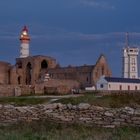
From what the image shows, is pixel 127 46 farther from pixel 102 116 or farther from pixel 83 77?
pixel 102 116

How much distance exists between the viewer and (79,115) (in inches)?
625

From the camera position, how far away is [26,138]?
33.7 feet

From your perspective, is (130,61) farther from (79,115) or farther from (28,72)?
(79,115)

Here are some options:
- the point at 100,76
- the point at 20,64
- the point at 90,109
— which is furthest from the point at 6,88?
the point at 90,109

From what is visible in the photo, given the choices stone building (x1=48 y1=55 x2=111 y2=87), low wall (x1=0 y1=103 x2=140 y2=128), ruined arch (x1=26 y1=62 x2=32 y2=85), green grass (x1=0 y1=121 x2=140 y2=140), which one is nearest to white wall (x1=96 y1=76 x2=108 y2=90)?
stone building (x1=48 y1=55 x2=111 y2=87)

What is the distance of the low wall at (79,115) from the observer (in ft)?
50.7

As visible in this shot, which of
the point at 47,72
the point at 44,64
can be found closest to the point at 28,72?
the point at 44,64

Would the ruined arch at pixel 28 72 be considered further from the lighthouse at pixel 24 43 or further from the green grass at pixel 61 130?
the green grass at pixel 61 130

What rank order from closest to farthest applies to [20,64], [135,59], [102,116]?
[102,116] < [20,64] < [135,59]

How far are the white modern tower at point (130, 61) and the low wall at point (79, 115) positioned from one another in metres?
62.4

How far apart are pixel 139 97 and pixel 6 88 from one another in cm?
2792

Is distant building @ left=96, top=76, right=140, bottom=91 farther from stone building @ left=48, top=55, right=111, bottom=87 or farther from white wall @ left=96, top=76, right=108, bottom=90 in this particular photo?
stone building @ left=48, top=55, right=111, bottom=87

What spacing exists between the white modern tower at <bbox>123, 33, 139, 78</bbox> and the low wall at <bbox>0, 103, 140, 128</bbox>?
62.4m

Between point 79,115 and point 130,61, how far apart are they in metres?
64.8
